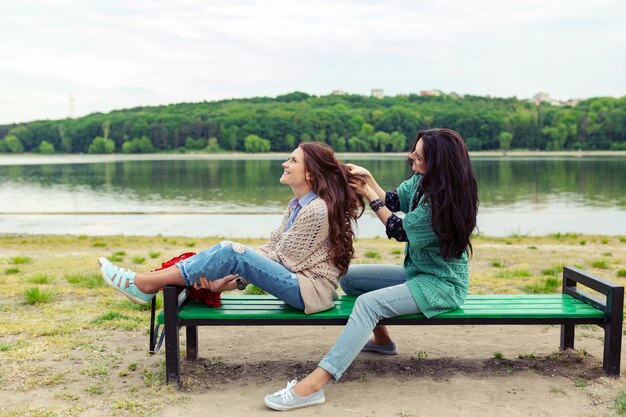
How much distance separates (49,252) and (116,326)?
7.66m

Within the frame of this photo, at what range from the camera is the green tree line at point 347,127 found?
363 ft

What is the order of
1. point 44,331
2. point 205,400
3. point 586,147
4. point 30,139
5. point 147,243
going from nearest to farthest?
point 205,400 < point 44,331 < point 147,243 < point 586,147 < point 30,139

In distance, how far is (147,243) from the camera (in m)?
14.7

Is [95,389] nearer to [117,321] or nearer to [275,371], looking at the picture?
[275,371]

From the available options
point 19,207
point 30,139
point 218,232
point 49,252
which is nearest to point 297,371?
point 49,252

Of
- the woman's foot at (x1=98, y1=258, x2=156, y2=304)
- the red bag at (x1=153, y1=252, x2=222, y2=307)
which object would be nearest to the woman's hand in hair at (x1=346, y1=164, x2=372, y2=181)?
the red bag at (x1=153, y1=252, x2=222, y2=307)

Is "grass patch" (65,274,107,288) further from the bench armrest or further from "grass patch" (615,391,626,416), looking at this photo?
"grass patch" (615,391,626,416)

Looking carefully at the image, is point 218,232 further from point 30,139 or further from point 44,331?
point 30,139

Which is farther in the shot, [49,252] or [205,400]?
[49,252]

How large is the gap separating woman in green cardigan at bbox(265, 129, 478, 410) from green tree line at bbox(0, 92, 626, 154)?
99.0 meters

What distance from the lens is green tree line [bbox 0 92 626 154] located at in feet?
363

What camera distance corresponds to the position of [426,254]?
4.38 m

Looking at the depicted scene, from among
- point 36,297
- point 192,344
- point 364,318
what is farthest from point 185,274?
point 36,297

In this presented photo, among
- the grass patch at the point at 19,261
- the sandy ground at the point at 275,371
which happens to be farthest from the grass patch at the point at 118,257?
the sandy ground at the point at 275,371
